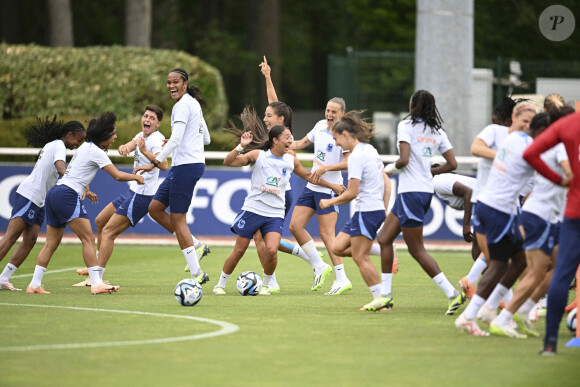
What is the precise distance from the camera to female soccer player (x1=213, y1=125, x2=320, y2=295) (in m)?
11.8

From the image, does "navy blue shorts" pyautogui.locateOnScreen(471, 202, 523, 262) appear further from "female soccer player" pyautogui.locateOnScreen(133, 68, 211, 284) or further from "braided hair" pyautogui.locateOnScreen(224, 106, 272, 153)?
"female soccer player" pyautogui.locateOnScreen(133, 68, 211, 284)

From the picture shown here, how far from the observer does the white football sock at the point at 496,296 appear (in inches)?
360

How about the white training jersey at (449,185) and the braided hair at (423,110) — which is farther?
the white training jersey at (449,185)

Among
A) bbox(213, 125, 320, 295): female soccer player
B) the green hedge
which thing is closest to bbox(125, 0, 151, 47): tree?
the green hedge

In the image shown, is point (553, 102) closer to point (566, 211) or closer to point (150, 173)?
point (566, 211)

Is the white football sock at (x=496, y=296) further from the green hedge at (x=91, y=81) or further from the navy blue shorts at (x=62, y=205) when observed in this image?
the green hedge at (x=91, y=81)

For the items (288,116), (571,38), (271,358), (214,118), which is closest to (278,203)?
(288,116)

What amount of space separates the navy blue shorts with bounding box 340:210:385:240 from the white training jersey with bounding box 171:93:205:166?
7.76 ft

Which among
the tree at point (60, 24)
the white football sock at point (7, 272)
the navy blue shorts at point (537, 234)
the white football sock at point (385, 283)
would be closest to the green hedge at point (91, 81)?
the tree at point (60, 24)

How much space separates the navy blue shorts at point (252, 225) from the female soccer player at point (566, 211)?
428cm

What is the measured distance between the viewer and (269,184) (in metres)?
11.9

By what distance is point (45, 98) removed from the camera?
24188 mm

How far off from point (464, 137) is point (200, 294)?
1131cm

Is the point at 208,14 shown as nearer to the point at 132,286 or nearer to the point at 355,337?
the point at 132,286
